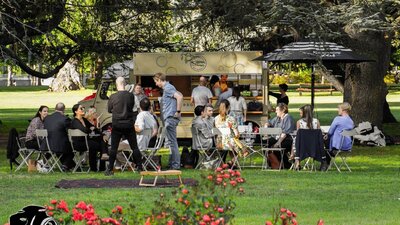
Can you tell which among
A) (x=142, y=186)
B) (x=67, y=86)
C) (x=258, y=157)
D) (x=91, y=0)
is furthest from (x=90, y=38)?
(x=67, y=86)

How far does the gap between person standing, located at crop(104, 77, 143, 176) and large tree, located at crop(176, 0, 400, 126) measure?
13.1ft

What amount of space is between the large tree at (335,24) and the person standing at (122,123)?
13.1 ft

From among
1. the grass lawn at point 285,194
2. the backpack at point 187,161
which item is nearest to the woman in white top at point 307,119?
the grass lawn at point 285,194

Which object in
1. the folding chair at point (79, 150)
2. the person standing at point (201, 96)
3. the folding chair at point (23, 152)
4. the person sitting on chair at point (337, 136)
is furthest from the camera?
the person standing at point (201, 96)

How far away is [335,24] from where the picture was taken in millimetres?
23422

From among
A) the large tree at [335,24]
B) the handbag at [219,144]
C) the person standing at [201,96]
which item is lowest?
the handbag at [219,144]

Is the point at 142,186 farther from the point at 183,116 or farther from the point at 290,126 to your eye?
the point at 183,116

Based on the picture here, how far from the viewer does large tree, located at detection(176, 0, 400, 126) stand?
21.8 meters

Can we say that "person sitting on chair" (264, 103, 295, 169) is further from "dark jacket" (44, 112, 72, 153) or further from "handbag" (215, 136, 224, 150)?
"dark jacket" (44, 112, 72, 153)

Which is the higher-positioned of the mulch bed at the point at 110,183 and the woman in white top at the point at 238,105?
the woman in white top at the point at 238,105

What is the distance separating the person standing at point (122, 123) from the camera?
62.1 feet

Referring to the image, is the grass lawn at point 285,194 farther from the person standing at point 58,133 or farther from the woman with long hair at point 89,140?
the woman with long hair at point 89,140

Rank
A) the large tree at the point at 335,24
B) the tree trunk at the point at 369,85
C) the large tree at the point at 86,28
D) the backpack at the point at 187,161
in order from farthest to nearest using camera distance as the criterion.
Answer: the tree trunk at the point at 369,85 → the large tree at the point at 86,28 → the large tree at the point at 335,24 → the backpack at the point at 187,161

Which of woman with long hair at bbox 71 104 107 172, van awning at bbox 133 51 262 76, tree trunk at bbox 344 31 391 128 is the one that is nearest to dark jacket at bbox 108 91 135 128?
woman with long hair at bbox 71 104 107 172
